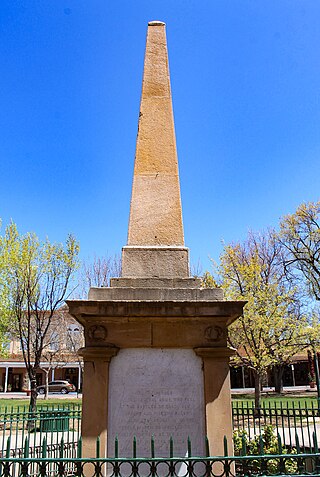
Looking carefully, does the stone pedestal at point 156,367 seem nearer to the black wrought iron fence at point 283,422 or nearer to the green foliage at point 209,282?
the black wrought iron fence at point 283,422

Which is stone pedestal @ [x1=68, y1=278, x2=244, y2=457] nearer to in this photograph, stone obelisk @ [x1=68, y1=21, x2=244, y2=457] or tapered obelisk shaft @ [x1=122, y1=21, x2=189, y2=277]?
stone obelisk @ [x1=68, y1=21, x2=244, y2=457]

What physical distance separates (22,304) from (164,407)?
16574 millimetres

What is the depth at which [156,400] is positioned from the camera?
459 cm

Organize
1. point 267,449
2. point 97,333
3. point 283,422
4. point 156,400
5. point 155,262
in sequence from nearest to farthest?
point 156,400
point 97,333
point 155,262
point 267,449
point 283,422

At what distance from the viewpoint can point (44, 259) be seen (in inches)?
795

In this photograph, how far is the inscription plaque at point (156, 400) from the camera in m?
4.45

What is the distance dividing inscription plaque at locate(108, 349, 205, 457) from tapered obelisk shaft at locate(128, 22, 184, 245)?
60.0 inches

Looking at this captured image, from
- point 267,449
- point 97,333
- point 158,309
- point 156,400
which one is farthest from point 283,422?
point 97,333

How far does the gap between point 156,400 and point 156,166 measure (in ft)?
9.91

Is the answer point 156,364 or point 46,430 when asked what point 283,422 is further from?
point 156,364

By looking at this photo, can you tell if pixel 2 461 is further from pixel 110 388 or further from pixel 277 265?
pixel 277 265

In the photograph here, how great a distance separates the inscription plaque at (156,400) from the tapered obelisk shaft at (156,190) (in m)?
1.08

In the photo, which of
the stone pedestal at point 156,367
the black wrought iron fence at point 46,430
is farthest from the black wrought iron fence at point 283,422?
the black wrought iron fence at point 46,430

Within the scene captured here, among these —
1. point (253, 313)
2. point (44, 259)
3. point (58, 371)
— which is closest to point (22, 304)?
point (44, 259)
